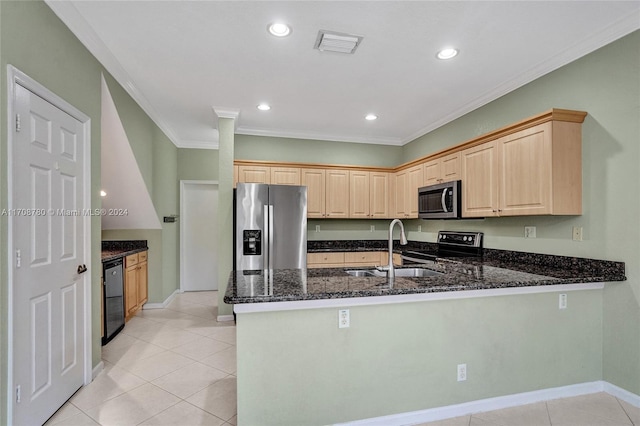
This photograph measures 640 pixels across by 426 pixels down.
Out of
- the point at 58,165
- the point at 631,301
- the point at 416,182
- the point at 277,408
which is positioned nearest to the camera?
the point at 277,408

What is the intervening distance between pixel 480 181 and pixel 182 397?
328cm

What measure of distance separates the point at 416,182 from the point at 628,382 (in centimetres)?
296

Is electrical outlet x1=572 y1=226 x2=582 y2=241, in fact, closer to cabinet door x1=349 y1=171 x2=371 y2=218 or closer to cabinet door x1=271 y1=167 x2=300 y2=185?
cabinet door x1=349 y1=171 x2=371 y2=218

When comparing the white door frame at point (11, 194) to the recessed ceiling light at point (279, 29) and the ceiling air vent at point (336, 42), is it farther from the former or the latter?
the ceiling air vent at point (336, 42)

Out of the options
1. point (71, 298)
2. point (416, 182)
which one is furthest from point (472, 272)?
point (71, 298)

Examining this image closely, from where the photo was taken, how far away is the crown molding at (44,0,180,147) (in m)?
2.20

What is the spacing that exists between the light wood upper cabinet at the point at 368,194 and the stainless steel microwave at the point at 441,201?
81 cm

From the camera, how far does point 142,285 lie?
15.5ft

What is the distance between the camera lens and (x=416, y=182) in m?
4.71

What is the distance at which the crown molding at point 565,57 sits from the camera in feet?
7.79

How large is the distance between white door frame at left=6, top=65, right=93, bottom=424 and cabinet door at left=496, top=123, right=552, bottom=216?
3.50 metres

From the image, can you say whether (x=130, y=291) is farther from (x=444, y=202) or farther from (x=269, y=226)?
(x=444, y=202)

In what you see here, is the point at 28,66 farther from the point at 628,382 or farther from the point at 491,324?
the point at 628,382

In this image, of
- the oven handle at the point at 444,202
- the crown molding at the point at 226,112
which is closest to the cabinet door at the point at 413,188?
the oven handle at the point at 444,202
